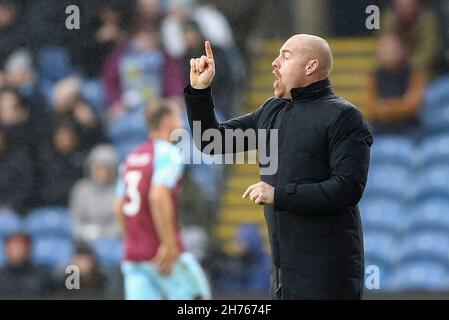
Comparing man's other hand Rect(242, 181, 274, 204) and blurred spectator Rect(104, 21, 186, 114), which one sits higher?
blurred spectator Rect(104, 21, 186, 114)

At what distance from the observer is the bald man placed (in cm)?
452

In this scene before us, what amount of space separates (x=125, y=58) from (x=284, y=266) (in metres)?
5.33

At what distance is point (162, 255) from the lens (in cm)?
711

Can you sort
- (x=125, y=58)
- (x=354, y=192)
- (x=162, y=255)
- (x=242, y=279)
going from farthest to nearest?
(x=125, y=58)
(x=242, y=279)
(x=162, y=255)
(x=354, y=192)

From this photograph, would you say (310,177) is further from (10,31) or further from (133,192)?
(10,31)

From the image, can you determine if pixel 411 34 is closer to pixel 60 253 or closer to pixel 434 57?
pixel 434 57

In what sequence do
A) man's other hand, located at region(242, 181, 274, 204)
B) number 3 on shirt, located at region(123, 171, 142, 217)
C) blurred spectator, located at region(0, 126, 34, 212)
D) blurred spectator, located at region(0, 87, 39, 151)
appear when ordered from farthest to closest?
blurred spectator, located at region(0, 87, 39, 151) < blurred spectator, located at region(0, 126, 34, 212) < number 3 on shirt, located at region(123, 171, 142, 217) < man's other hand, located at region(242, 181, 274, 204)

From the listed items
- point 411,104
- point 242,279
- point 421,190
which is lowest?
point 242,279

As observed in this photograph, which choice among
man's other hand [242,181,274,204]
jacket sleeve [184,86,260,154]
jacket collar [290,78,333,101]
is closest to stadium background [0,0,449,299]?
jacket sleeve [184,86,260,154]

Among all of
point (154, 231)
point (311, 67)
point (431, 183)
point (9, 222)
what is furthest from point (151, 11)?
point (311, 67)

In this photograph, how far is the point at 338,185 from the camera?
177 inches

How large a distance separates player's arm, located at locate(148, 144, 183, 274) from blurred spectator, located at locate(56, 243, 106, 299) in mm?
1960

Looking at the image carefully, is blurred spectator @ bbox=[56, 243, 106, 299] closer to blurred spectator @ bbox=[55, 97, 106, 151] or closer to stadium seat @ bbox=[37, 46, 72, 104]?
blurred spectator @ bbox=[55, 97, 106, 151]

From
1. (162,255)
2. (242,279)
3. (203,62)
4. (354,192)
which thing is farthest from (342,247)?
(242,279)
